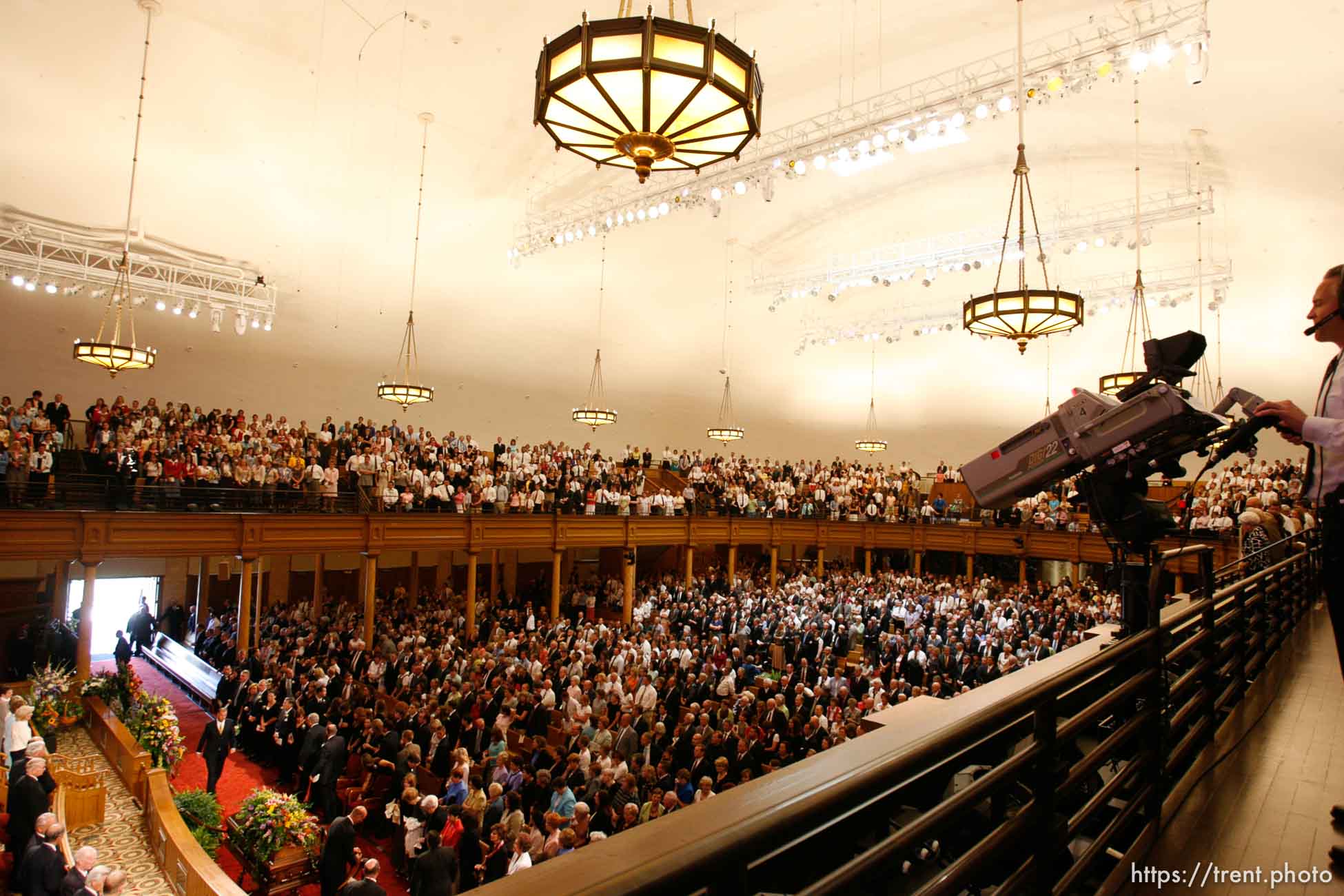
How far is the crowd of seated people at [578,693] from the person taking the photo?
6.88 meters

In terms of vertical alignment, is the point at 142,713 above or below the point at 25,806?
below

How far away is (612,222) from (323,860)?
1146cm

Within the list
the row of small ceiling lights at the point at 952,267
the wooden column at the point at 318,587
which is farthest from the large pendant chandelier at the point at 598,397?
the wooden column at the point at 318,587

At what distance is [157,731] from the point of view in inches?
368

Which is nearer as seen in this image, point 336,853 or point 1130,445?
point 1130,445

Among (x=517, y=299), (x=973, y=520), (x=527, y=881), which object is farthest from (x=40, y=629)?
(x=973, y=520)

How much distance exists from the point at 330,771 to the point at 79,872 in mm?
2613

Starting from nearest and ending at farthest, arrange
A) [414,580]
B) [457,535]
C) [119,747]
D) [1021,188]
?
1. [1021,188]
2. [119,747]
3. [457,535]
4. [414,580]

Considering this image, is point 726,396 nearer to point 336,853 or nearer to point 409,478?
point 409,478

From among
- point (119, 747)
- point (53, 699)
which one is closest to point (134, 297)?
point (53, 699)

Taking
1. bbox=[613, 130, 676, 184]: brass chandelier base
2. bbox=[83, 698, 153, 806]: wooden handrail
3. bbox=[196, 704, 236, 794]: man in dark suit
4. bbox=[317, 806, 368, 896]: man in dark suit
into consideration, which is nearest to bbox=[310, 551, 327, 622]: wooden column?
bbox=[83, 698, 153, 806]: wooden handrail

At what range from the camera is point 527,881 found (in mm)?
856

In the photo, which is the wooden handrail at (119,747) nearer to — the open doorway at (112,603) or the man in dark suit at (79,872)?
the man in dark suit at (79,872)

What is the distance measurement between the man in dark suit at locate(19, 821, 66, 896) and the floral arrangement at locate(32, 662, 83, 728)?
5.30 m
